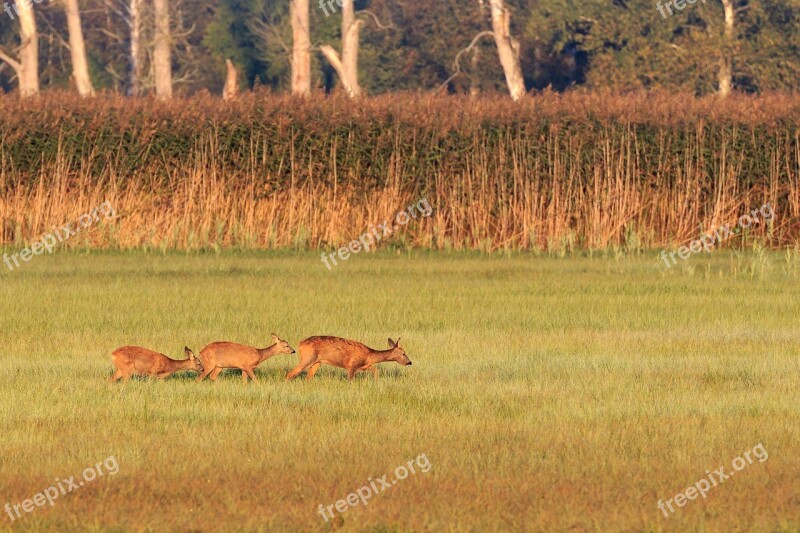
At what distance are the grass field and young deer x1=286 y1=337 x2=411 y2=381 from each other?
182 millimetres

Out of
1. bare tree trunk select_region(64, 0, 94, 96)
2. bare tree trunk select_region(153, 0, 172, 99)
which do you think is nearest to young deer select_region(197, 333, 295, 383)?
bare tree trunk select_region(153, 0, 172, 99)

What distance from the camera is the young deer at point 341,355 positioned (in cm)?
1120

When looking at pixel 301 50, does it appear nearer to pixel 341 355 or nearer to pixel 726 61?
pixel 726 61

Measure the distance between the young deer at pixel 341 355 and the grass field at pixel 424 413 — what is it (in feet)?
0.60

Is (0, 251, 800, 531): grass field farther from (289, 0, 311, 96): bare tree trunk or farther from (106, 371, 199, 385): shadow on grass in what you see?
(289, 0, 311, 96): bare tree trunk

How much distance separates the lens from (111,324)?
15656mm

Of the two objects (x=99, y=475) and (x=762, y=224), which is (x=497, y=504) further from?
(x=762, y=224)

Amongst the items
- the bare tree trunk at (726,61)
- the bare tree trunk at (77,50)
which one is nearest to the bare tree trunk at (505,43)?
the bare tree trunk at (726,61)

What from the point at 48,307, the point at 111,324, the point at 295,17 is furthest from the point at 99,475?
the point at 295,17

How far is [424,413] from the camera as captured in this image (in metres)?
10.2

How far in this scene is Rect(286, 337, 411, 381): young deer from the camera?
11195mm

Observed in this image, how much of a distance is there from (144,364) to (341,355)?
1.40 meters

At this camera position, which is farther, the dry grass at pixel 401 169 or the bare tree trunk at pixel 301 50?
the bare tree trunk at pixel 301 50

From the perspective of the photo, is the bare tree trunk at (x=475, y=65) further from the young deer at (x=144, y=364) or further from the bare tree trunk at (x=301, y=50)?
the young deer at (x=144, y=364)
